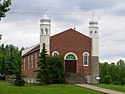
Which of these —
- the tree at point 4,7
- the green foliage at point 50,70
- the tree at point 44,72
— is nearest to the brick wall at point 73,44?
Answer: the green foliage at point 50,70

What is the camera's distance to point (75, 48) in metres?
58.2

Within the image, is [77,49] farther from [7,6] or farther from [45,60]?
[7,6]

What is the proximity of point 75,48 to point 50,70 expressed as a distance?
7842mm

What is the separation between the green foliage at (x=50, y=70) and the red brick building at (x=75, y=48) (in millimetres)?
5003

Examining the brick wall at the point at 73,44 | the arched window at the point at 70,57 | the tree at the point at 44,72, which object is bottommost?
the tree at the point at 44,72

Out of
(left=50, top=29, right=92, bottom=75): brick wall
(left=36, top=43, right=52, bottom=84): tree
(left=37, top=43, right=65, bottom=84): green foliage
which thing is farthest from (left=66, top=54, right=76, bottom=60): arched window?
(left=36, top=43, right=52, bottom=84): tree

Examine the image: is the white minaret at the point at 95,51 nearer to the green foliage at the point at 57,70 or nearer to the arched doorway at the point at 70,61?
the arched doorway at the point at 70,61

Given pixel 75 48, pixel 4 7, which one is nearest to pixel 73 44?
pixel 75 48

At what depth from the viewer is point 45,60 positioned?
5138 cm

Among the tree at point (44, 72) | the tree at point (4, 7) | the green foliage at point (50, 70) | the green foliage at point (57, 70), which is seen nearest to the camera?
the tree at point (4, 7)

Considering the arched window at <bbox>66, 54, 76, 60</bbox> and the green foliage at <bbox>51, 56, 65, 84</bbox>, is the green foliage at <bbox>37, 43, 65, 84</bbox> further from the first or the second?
the arched window at <bbox>66, 54, 76, 60</bbox>

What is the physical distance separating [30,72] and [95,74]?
1238 cm

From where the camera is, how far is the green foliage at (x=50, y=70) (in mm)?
50875

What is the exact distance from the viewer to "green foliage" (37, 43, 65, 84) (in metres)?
50.9
